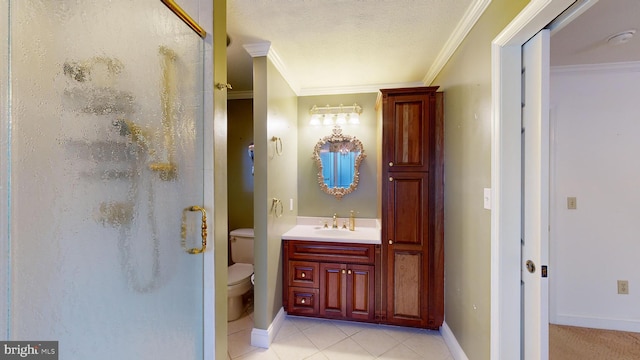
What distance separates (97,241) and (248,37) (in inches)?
66.3

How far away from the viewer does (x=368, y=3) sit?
1418 millimetres

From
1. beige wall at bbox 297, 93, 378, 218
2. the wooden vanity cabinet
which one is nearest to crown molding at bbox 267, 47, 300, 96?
beige wall at bbox 297, 93, 378, 218

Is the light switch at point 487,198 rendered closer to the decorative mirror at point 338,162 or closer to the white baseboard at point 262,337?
the decorative mirror at point 338,162

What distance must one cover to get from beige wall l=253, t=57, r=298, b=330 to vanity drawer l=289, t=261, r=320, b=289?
5.0 inches

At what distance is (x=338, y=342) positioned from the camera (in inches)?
76.4

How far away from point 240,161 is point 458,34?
2.54 metres

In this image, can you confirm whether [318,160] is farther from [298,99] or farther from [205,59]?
[205,59]

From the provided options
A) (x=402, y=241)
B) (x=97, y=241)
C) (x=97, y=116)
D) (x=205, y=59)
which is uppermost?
(x=205, y=59)

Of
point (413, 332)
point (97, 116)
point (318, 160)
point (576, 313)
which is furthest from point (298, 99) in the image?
point (576, 313)

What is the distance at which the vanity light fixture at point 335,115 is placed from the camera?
8.91ft

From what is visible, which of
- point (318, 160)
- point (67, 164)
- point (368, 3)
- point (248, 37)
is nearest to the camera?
point (67, 164)

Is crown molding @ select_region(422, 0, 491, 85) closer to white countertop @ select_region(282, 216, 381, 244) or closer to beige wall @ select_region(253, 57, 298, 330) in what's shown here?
beige wall @ select_region(253, 57, 298, 330)

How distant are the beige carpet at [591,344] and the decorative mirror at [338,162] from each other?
219cm

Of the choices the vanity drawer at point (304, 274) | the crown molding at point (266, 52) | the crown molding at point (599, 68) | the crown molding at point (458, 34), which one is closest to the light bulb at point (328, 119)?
the crown molding at point (266, 52)
